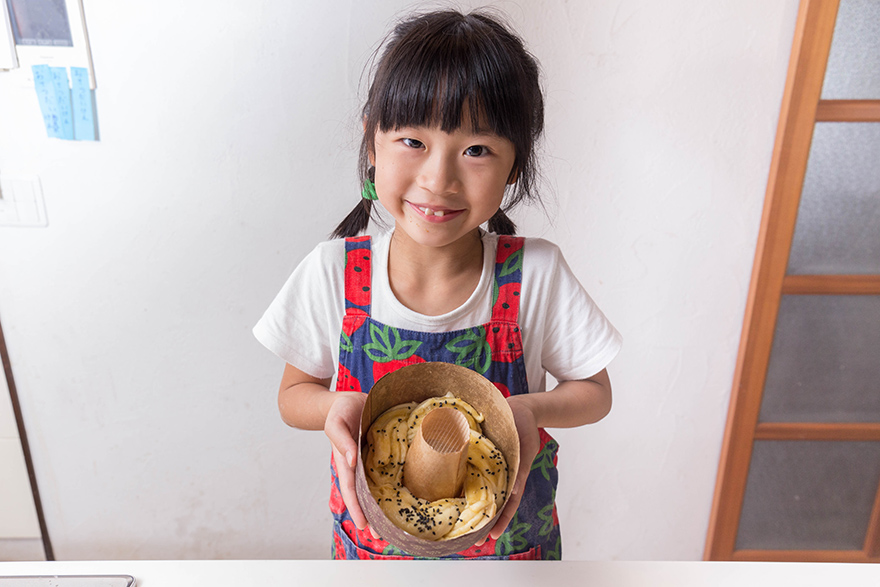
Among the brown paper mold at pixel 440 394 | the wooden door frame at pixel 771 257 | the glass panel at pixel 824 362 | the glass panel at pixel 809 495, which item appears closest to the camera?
the brown paper mold at pixel 440 394

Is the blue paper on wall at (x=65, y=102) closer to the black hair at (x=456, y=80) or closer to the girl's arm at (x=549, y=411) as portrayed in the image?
the black hair at (x=456, y=80)

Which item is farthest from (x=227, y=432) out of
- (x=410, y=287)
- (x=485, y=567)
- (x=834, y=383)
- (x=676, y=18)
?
(x=834, y=383)

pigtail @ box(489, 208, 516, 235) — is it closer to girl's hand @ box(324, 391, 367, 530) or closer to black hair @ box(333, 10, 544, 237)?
black hair @ box(333, 10, 544, 237)

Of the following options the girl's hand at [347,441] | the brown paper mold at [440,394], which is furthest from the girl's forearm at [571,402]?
the girl's hand at [347,441]

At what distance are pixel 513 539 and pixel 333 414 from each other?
0.39 m

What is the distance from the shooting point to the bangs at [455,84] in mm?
666

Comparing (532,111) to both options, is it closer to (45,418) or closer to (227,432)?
(227,432)

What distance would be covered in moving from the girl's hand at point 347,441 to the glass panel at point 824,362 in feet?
3.93

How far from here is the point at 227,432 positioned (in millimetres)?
1474

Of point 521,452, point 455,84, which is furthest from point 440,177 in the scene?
point 521,452

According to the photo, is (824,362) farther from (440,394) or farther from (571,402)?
(440,394)

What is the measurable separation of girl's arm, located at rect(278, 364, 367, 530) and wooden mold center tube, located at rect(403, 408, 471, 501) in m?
0.06

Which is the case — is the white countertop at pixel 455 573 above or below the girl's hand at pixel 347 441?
below

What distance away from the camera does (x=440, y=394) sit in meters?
0.68
